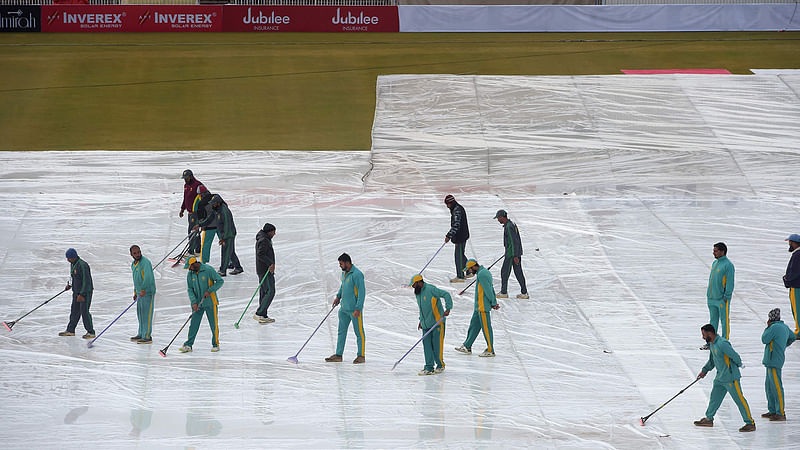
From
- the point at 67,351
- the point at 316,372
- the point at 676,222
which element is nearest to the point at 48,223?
the point at 67,351

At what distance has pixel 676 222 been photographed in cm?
2055

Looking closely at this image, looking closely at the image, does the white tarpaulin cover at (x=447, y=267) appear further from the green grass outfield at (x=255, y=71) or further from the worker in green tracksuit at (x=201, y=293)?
the green grass outfield at (x=255, y=71)

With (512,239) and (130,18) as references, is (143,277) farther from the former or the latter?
(130,18)

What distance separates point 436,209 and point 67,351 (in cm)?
954

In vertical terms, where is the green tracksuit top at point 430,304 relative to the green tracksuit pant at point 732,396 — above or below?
above

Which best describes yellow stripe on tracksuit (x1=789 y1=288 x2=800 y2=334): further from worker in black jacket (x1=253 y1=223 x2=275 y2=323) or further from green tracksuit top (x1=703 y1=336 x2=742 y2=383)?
worker in black jacket (x1=253 y1=223 x2=275 y2=323)

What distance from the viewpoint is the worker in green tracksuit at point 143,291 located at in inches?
550

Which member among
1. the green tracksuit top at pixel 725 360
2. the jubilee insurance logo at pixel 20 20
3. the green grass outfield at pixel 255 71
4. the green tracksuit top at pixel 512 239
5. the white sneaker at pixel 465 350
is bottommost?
the white sneaker at pixel 465 350

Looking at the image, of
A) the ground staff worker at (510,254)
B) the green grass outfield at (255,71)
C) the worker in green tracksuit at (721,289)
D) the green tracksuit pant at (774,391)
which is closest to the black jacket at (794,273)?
the worker in green tracksuit at (721,289)

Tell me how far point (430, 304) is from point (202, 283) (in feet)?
10.5

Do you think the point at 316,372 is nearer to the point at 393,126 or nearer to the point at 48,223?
the point at 48,223

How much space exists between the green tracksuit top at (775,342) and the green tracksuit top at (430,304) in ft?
13.1

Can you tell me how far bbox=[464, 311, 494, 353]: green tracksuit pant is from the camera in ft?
44.9

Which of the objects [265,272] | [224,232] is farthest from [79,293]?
[224,232]
